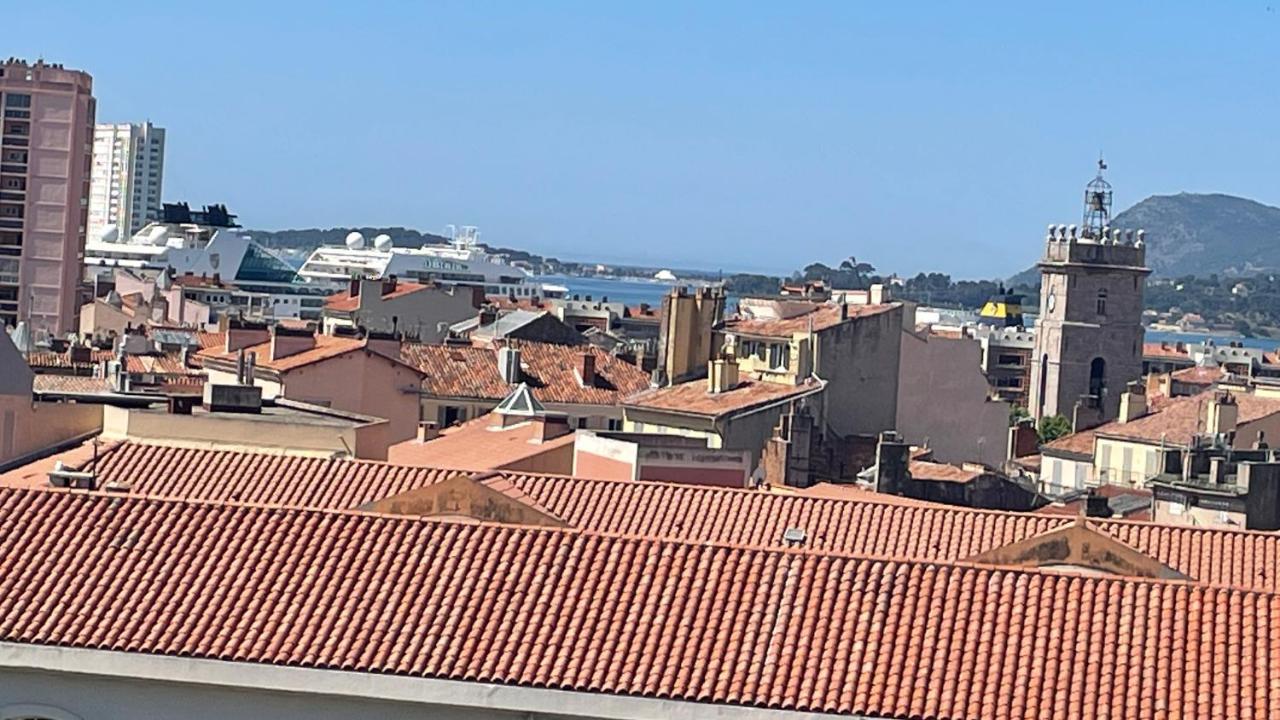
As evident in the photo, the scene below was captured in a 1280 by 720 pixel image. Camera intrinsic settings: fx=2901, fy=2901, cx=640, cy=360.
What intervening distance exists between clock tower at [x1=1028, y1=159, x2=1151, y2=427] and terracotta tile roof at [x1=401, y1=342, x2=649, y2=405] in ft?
173

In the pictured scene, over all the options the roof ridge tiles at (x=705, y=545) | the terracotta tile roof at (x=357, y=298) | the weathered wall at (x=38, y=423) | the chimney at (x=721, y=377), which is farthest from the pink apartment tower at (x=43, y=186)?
the roof ridge tiles at (x=705, y=545)

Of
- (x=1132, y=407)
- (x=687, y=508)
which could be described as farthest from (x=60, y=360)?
(x=1132, y=407)

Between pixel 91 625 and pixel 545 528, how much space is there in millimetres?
3084

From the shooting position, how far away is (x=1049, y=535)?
22.5 m

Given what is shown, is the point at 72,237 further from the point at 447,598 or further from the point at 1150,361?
the point at 447,598

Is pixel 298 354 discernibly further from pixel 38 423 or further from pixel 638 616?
pixel 638 616

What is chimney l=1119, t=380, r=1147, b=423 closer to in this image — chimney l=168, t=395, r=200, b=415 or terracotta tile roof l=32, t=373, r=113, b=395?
terracotta tile roof l=32, t=373, r=113, b=395

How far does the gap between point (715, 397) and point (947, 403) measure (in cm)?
1077

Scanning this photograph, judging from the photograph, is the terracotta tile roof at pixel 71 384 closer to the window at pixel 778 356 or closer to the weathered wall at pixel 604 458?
the weathered wall at pixel 604 458

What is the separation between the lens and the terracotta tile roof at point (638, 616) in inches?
634

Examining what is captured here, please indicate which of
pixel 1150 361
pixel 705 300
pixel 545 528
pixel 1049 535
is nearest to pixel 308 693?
pixel 545 528

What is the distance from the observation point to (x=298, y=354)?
5028 centimetres

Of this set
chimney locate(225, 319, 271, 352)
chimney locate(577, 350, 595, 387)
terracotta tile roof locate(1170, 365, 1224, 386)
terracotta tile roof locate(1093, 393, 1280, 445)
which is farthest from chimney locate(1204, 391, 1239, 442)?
terracotta tile roof locate(1170, 365, 1224, 386)

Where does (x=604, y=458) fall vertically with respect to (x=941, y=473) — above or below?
above
